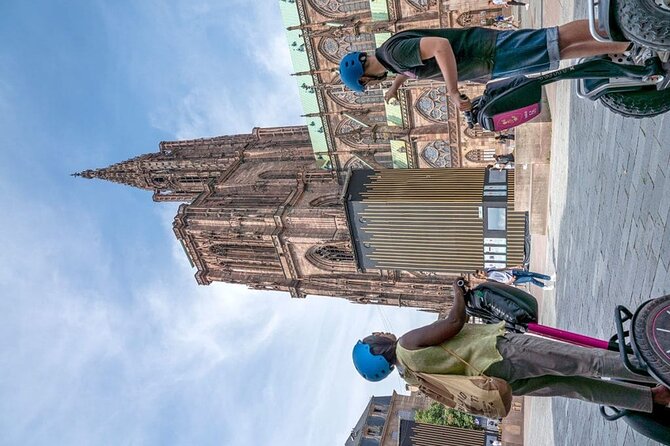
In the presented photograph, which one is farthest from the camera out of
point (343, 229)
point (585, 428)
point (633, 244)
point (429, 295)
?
point (429, 295)

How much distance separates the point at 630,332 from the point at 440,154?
26161mm

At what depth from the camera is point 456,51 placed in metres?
4.80

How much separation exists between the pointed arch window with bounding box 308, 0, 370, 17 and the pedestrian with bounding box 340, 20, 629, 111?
25373 millimetres

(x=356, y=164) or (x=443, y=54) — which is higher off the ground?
(x=443, y=54)

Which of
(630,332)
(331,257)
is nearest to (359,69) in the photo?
(630,332)

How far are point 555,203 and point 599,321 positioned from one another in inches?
233

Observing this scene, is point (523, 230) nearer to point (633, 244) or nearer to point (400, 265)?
point (400, 265)

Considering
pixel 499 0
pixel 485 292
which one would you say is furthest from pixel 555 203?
pixel 499 0

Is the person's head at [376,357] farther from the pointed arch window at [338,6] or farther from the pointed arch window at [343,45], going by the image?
the pointed arch window at [338,6]

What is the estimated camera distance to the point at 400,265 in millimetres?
26625

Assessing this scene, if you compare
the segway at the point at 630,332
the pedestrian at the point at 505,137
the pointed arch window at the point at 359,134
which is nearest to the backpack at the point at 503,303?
the segway at the point at 630,332

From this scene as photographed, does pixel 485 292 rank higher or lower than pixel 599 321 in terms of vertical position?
higher

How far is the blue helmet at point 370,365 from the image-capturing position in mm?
5164

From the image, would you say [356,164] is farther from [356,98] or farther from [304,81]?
[304,81]
